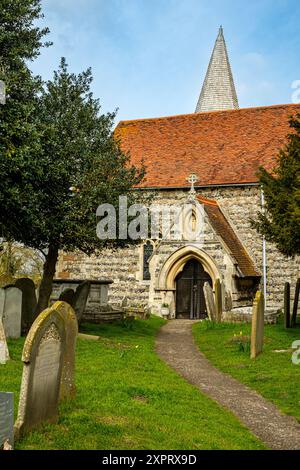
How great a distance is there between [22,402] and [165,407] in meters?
2.17

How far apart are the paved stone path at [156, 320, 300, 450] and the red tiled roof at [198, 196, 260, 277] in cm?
582

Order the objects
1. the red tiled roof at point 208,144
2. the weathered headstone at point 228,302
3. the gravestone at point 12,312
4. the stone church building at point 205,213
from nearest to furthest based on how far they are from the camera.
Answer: the gravestone at point 12,312 → the weathered headstone at point 228,302 → the stone church building at point 205,213 → the red tiled roof at point 208,144

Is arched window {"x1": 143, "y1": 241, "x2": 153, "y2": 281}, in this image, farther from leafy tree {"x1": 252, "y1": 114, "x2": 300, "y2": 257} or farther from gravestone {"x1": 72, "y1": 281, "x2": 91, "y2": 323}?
leafy tree {"x1": 252, "y1": 114, "x2": 300, "y2": 257}

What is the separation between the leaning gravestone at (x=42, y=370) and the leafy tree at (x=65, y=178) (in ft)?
17.7

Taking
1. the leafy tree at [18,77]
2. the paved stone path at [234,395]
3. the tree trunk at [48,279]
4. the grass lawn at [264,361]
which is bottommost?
the paved stone path at [234,395]

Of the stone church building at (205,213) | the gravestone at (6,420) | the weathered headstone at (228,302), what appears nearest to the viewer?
the gravestone at (6,420)

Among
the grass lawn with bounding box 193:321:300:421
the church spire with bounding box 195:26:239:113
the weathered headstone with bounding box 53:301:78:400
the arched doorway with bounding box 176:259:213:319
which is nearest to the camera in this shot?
the weathered headstone with bounding box 53:301:78:400

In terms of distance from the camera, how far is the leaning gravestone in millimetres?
5320

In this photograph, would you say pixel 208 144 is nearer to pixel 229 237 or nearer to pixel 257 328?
pixel 229 237

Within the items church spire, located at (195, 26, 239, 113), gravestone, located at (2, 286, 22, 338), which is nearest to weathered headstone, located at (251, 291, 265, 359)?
gravestone, located at (2, 286, 22, 338)

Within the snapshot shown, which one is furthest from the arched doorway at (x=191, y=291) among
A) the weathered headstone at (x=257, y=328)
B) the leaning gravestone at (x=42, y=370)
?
the leaning gravestone at (x=42, y=370)

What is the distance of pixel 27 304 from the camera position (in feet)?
41.1

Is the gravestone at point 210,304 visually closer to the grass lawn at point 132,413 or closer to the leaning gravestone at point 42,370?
the grass lawn at point 132,413

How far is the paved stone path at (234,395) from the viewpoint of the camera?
20.5 feet
